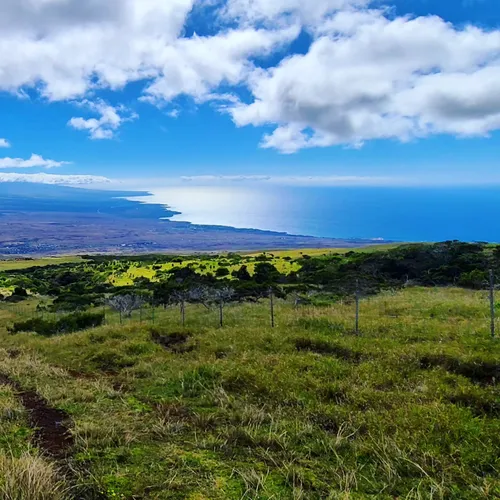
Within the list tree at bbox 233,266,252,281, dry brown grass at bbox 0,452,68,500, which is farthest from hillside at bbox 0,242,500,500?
tree at bbox 233,266,252,281

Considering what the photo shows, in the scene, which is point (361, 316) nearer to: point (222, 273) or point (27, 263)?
point (222, 273)

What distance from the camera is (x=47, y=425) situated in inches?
255

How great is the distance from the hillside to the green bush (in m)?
5.55

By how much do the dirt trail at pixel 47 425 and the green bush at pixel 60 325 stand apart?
1230 centimetres

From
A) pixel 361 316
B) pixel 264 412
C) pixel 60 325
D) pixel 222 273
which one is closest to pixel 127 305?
pixel 60 325

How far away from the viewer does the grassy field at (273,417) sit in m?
4.60

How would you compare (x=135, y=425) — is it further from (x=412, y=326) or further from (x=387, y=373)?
(x=412, y=326)

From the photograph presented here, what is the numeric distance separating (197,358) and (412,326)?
6.37 m

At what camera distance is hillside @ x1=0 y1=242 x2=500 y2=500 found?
4637 millimetres

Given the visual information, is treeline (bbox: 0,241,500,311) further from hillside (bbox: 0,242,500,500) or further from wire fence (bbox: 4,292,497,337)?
hillside (bbox: 0,242,500,500)

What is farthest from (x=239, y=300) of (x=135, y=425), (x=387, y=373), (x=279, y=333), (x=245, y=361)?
(x=135, y=425)

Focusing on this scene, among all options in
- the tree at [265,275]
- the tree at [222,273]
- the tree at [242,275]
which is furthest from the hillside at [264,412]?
the tree at [222,273]

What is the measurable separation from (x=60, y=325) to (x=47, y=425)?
1504 centimetres

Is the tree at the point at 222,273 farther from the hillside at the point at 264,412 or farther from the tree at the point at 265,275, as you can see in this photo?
the hillside at the point at 264,412
